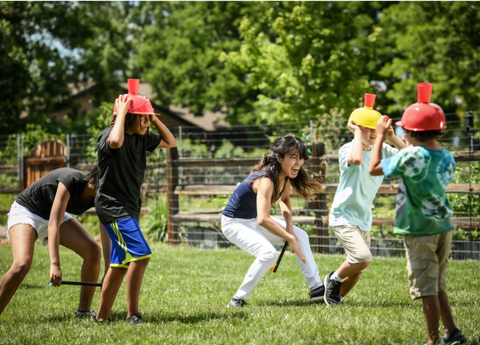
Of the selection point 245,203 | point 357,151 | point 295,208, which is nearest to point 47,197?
point 245,203

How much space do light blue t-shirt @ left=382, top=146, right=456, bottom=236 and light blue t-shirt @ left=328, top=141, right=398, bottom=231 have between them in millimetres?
1293

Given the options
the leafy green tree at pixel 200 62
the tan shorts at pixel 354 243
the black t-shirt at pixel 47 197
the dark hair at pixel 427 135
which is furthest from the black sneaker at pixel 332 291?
the leafy green tree at pixel 200 62

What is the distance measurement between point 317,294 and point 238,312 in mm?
875

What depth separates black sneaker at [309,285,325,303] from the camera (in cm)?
507

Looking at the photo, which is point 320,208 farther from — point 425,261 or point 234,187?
point 425,261

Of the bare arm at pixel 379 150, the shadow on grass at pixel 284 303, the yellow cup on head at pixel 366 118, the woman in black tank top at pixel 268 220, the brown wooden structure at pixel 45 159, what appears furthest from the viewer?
the brown wooden structure at pixel 45 159

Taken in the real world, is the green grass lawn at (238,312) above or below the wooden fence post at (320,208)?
below

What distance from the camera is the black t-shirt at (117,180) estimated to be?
4039mm

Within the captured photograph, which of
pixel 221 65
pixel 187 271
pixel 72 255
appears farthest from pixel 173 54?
pixel 187 271

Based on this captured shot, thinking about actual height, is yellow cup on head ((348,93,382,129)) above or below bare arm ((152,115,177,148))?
above

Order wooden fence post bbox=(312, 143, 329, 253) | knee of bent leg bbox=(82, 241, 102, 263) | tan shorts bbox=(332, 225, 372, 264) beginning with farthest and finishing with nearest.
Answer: wooden fence post bbox=(312, 143, 329, 253) → knee of bent leg bbox=(82, 241, 102, 263) → tan shorts bbox=(332, 225, 372, 264)

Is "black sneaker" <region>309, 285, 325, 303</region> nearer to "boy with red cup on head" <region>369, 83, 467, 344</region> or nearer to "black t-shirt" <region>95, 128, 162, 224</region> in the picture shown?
"boy with red cup on head" <region>369, 83, 467, 344</region>

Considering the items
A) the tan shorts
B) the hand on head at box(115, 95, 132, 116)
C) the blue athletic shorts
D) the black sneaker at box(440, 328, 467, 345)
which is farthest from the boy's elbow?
the black sneaker at box(440, 328, 467, 345)

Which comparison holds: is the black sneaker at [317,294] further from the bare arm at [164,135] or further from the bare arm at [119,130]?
the bare arm at [119,130]
